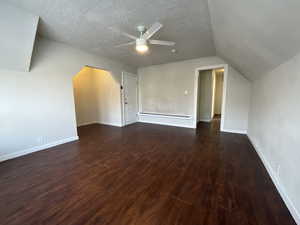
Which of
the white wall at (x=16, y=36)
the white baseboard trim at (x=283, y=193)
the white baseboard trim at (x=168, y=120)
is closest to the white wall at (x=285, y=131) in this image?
the white baseboard trim at (x=283, y=193)

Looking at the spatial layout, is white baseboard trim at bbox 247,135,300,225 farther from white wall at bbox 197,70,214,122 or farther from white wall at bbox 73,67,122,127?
white wall at bbox 73,67,122,127

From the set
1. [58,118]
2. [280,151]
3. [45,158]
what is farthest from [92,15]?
[280,151]

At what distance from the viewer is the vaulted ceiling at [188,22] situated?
119 cm

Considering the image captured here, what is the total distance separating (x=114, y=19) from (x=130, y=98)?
328cm

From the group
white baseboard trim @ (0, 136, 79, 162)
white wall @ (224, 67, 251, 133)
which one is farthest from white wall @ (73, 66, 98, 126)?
white wall @ (224, 67, 251, 133)

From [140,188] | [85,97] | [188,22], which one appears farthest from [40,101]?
[188,22]

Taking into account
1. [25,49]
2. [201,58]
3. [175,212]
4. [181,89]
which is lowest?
[175,212]

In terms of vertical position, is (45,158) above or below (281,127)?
below

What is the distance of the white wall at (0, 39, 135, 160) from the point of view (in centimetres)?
242

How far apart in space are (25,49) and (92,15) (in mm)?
1410

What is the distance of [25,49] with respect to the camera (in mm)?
2320

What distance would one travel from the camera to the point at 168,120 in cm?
508

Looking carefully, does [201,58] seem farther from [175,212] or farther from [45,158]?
[45,158]

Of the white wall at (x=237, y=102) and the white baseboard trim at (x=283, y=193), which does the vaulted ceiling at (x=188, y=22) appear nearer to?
the white wall at (x=237, y=102)
